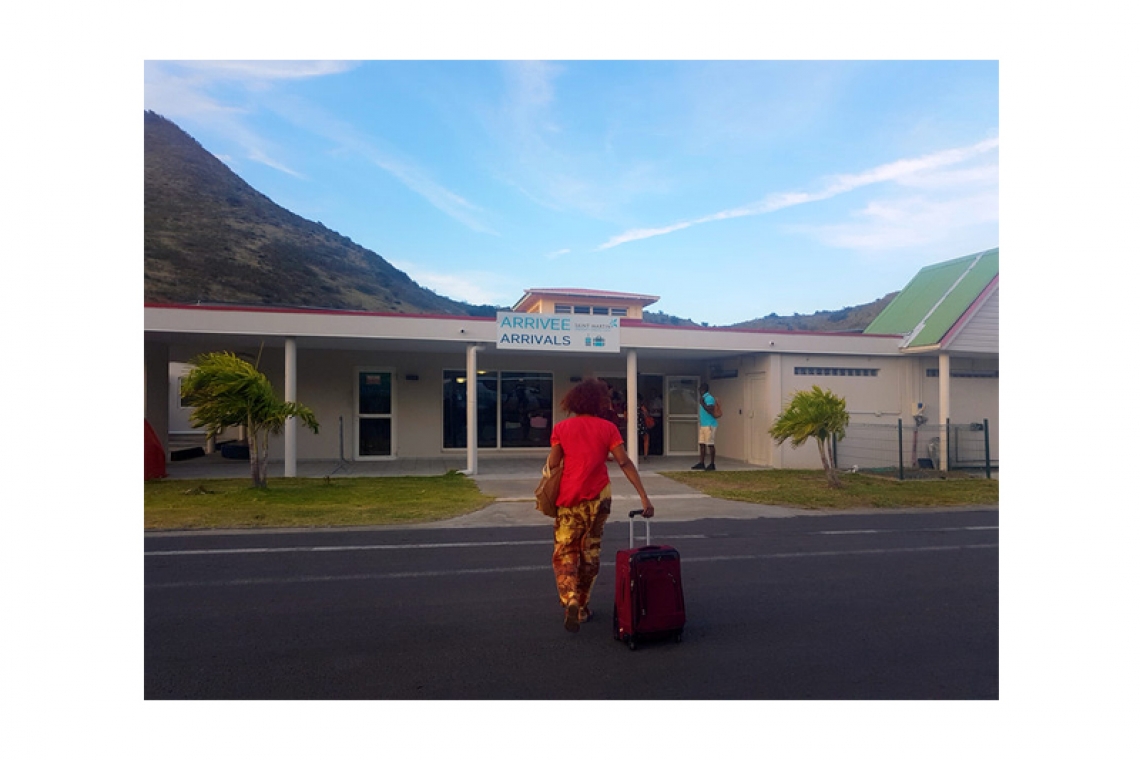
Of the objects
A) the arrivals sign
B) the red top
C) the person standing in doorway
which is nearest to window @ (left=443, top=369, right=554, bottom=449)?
the person standing in doorway

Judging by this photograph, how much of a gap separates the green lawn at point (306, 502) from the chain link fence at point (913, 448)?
26.8 ft

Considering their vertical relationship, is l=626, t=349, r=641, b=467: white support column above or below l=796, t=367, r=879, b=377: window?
below

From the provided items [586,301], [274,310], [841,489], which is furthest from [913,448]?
[586,301]

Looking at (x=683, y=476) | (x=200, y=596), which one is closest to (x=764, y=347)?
(x=683, y=476)

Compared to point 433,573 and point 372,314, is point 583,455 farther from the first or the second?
point 372,314

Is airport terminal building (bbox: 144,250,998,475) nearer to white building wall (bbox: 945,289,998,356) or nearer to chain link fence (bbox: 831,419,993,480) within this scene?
white building wall (bbox: 945,289,998,356)

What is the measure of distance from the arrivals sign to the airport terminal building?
0.03m

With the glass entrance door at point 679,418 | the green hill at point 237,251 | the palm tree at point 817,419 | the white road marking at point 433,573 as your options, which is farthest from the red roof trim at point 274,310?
the green hill at point 237,251

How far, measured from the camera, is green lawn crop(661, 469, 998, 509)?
1117cm

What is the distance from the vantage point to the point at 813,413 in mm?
11984

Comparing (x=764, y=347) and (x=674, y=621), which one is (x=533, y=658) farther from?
(x=764, y=347)

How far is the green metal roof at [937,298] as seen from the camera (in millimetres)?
15586

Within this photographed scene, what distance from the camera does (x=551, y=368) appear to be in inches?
704

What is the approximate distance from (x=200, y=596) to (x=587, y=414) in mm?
3405
